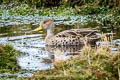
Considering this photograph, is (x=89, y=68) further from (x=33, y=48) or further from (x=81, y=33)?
(x=81, y=33)

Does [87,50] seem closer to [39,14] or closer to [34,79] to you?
[34,79]

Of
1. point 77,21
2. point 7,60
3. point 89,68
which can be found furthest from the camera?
point 77,21

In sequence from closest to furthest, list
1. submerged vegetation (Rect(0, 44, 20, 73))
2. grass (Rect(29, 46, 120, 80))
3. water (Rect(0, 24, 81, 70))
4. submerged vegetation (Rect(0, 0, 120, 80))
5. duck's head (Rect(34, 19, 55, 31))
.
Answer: grass (Rect(29, 46, 120, 80)), submerged vegetation (Rect(0, 0, 120, 80)), submerged vegetation (Rect(0, 44, 20, 73)), water (Rect(0, 24, 81, 70)), duck's head (Rect(34, 19, 55, 31))

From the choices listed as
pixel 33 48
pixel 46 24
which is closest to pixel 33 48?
pixel 33 48

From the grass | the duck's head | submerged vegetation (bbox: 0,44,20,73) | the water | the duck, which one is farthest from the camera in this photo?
the duck's head

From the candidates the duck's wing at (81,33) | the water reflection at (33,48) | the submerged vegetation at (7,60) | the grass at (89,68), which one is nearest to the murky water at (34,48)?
the water reflection at (33,48)

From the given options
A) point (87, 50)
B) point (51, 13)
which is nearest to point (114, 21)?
point (51, 13)

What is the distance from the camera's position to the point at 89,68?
7.57 m

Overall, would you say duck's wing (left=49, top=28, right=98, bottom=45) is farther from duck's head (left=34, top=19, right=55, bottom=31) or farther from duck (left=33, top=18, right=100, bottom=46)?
duck's head (left=34, top=19, right=55, bottom=31)

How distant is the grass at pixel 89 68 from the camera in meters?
7.33

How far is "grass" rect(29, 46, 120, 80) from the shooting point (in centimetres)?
733

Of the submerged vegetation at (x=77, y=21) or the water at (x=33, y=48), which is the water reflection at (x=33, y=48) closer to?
the water at (x=33, y=48)

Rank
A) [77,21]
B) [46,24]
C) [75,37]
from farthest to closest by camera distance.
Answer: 1. [77,21]
2. [46,24]
3. [75,37]

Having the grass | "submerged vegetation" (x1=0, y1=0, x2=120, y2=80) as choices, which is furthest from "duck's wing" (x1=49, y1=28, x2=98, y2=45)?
the grass
